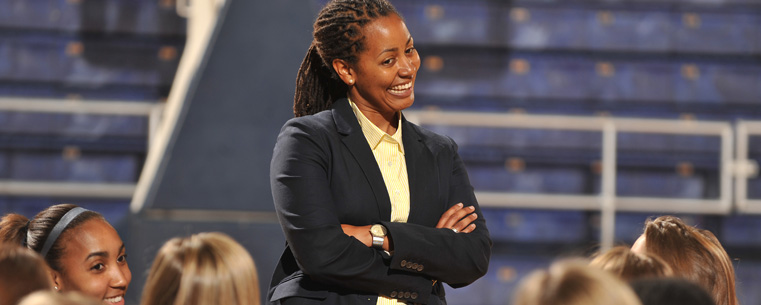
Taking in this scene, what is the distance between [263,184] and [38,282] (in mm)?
884

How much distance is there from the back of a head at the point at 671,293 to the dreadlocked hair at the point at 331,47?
648mm

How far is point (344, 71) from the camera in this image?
1474mm

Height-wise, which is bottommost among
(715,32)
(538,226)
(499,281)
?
(499,281)

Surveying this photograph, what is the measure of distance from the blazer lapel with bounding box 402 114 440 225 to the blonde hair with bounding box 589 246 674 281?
292 mm

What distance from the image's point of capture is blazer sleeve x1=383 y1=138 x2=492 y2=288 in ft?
4.38

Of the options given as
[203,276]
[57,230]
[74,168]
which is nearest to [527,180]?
[74,168]

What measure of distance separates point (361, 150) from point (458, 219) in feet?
0.65

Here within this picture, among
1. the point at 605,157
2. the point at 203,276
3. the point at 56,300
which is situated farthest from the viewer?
the point at 605,157

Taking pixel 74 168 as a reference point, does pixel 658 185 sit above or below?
below

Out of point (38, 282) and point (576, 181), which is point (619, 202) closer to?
point (576, 181)

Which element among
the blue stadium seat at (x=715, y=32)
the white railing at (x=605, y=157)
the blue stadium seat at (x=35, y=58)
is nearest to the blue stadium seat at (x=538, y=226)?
the white railing at (x=605, y=157)

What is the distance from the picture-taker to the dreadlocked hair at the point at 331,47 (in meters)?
1.44

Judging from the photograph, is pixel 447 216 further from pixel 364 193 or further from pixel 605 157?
pixel 605 157

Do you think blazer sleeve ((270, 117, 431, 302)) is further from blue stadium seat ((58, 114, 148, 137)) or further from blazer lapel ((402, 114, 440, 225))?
blue stadium seat ((58, 114, 148, 137))
